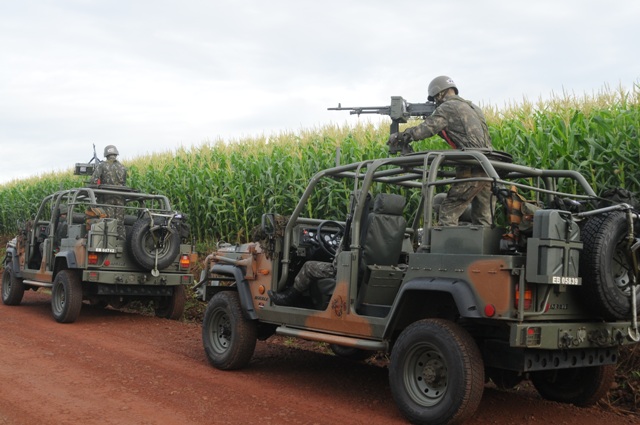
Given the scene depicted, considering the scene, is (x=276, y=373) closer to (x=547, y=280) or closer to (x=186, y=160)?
(x=547, y=280)

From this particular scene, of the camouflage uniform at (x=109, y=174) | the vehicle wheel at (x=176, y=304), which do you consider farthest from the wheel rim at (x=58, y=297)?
the camouflage uniform at (x=109, y=174)

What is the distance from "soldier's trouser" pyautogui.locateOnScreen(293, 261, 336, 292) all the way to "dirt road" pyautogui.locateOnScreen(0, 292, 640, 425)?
40.5 inches

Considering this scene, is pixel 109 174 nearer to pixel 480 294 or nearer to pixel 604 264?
pixel 480 294

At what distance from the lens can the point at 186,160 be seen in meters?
18.3

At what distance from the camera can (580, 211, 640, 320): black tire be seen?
5473 millimetres

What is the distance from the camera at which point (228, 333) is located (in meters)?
8.27

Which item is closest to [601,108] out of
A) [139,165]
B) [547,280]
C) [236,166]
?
[547,280]

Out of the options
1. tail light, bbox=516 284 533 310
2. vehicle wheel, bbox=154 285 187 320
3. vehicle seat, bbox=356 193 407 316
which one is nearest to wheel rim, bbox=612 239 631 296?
tail light, bbox=516 284 533 310

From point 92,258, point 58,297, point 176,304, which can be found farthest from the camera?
point 176,304

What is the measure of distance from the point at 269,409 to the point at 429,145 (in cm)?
599

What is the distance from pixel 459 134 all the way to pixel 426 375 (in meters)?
2.43

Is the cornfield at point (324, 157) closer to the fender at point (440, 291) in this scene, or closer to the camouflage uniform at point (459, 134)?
the camouflage uniform at point (459, 134)

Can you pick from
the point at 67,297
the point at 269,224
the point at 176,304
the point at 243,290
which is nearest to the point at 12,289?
the point at 67,297

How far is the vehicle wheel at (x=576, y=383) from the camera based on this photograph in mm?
6352
